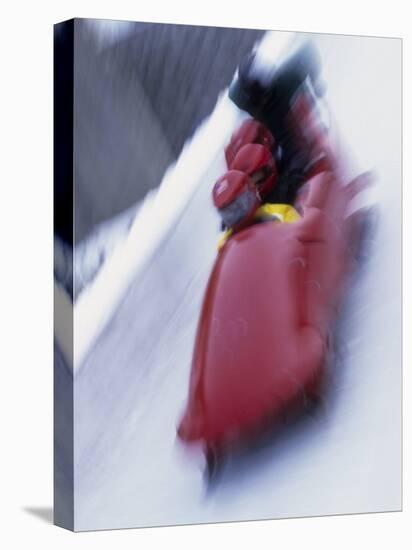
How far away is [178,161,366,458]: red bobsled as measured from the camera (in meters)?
7.25

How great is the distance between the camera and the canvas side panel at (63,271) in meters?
7.03

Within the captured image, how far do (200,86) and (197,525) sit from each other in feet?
6.06

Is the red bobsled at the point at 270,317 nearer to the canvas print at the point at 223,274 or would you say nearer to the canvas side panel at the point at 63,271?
the canvas print at the point at 223,274

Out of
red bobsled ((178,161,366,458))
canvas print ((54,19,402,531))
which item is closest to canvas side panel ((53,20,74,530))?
canvas print ((54,19,402,531))

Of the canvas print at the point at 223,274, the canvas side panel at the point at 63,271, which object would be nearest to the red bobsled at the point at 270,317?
the canvas print at the point at 223,274

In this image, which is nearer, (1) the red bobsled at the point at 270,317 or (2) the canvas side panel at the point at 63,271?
(2) the canvas side panel at the point at 63,271

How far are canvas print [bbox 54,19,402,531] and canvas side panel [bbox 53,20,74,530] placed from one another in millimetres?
13

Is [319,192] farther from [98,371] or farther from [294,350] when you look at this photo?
[98,371]

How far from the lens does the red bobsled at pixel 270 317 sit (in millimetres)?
7254

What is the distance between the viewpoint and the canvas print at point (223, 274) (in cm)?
704

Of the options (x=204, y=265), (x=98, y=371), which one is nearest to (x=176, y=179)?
(x=204, y=265)

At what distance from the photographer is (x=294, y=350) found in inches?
292

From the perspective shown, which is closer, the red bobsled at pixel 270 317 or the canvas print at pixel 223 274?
the canvas print at pixel 223 274

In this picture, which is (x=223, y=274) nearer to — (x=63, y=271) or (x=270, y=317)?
(x=270, y=317)
